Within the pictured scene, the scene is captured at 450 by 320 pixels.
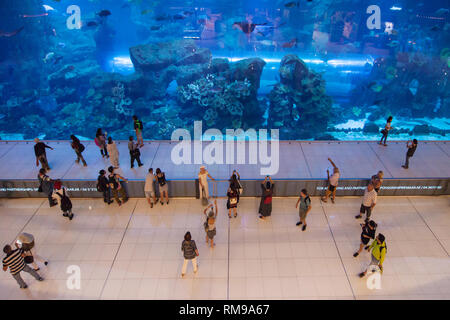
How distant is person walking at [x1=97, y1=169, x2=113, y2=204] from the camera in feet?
25.6

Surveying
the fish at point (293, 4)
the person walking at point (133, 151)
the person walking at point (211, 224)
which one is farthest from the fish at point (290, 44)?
the person walking at point (211, 224)

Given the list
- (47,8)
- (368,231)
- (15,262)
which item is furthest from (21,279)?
(47,8)

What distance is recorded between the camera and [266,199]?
7.56 meters

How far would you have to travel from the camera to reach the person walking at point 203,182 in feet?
25.9

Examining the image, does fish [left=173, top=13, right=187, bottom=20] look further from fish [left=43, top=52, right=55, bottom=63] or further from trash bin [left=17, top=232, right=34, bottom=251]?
trash bin [left=17, top=232, right=34, bottom=251]

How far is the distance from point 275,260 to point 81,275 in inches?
182

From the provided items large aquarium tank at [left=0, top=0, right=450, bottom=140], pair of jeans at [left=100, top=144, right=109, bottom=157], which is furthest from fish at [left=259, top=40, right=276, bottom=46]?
pair of jeans at [left=100, top=144, right=109, bottom=157]

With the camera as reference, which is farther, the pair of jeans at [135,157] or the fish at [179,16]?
the fish at [179,16]

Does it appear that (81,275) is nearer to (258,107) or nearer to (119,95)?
(258,107)

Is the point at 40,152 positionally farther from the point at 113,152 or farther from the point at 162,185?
the point at 162,185

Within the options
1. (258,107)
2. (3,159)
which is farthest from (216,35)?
(3,159)

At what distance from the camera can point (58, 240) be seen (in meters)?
7.37

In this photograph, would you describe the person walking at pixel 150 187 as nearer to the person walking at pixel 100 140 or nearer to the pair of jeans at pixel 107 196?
the pair of jeans at pixel 107 196

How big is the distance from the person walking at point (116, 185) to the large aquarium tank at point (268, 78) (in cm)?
1440
